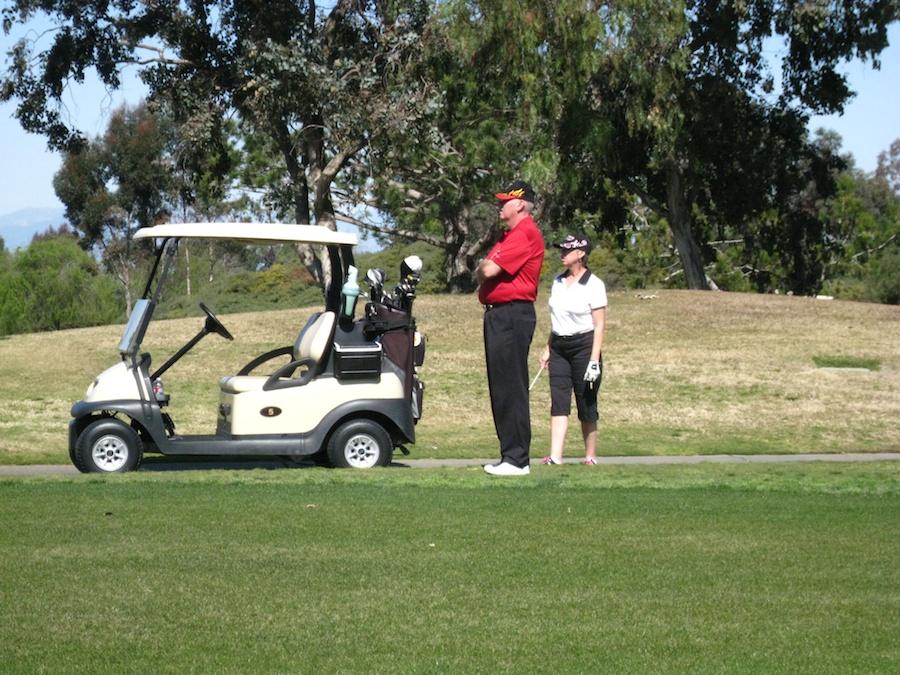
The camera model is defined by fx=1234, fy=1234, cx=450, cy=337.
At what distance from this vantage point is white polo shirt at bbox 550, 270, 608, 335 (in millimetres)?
9250

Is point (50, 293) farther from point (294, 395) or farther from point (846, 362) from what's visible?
point (294, 395)

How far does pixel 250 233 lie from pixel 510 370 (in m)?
2.56

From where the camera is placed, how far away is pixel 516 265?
8141mm

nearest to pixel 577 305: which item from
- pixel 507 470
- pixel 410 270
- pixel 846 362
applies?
pixel 410 270

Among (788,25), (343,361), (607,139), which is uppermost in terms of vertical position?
(788,25)

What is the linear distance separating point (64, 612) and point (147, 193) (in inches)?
1825

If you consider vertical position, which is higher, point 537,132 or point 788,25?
point 788,25

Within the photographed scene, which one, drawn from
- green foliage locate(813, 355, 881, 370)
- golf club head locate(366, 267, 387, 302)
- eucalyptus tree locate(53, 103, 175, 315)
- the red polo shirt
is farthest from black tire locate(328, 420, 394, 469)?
eucalyptus tree locate(53, 103, 175, 315)

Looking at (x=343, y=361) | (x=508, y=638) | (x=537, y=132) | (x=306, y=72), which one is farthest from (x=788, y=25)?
(x=508, y=638)

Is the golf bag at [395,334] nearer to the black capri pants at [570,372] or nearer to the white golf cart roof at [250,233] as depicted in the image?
the white golf cart roof at [250,233]

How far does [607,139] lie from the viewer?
27062 millimetres

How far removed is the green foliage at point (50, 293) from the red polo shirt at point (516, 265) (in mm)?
28450

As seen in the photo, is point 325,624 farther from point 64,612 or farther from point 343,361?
point 343,361

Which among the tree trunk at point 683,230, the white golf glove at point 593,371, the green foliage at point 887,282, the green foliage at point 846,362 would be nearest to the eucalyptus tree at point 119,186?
the tree trunk at point 683,230
